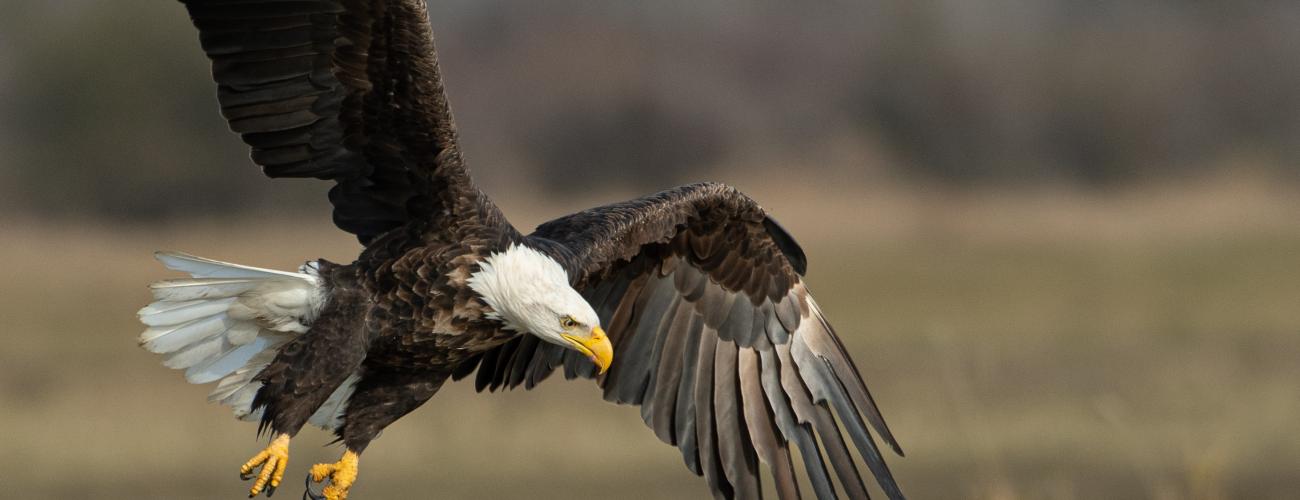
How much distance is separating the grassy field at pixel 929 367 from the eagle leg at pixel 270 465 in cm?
265

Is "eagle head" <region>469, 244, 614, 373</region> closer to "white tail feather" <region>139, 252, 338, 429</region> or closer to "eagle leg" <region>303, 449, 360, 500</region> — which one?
"white tail feather" <region>139, 252, 338, 429</region>

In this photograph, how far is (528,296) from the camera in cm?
605

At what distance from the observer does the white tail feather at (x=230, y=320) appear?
610 cm

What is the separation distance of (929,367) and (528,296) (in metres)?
8.11

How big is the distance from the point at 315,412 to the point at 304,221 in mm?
13126

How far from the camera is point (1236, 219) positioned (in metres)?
18.8

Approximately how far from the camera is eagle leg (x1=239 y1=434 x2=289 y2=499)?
5781 millimetres

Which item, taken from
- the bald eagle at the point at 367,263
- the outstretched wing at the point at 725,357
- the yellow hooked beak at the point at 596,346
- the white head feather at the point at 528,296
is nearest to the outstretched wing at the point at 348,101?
the bald eagle at the point at 367,263

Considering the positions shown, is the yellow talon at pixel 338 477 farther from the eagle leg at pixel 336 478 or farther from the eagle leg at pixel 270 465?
the eagle leg at pixel 270 465

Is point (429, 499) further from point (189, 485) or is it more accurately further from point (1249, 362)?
point (1249, 362)

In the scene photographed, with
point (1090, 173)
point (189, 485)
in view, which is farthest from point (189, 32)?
point (189, 485)

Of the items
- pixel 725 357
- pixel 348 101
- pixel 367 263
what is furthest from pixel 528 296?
pixel 725 357

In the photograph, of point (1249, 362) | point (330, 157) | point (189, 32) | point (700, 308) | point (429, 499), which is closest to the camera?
point (330, 157)

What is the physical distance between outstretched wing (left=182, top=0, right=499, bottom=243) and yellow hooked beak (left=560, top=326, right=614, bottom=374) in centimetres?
48
